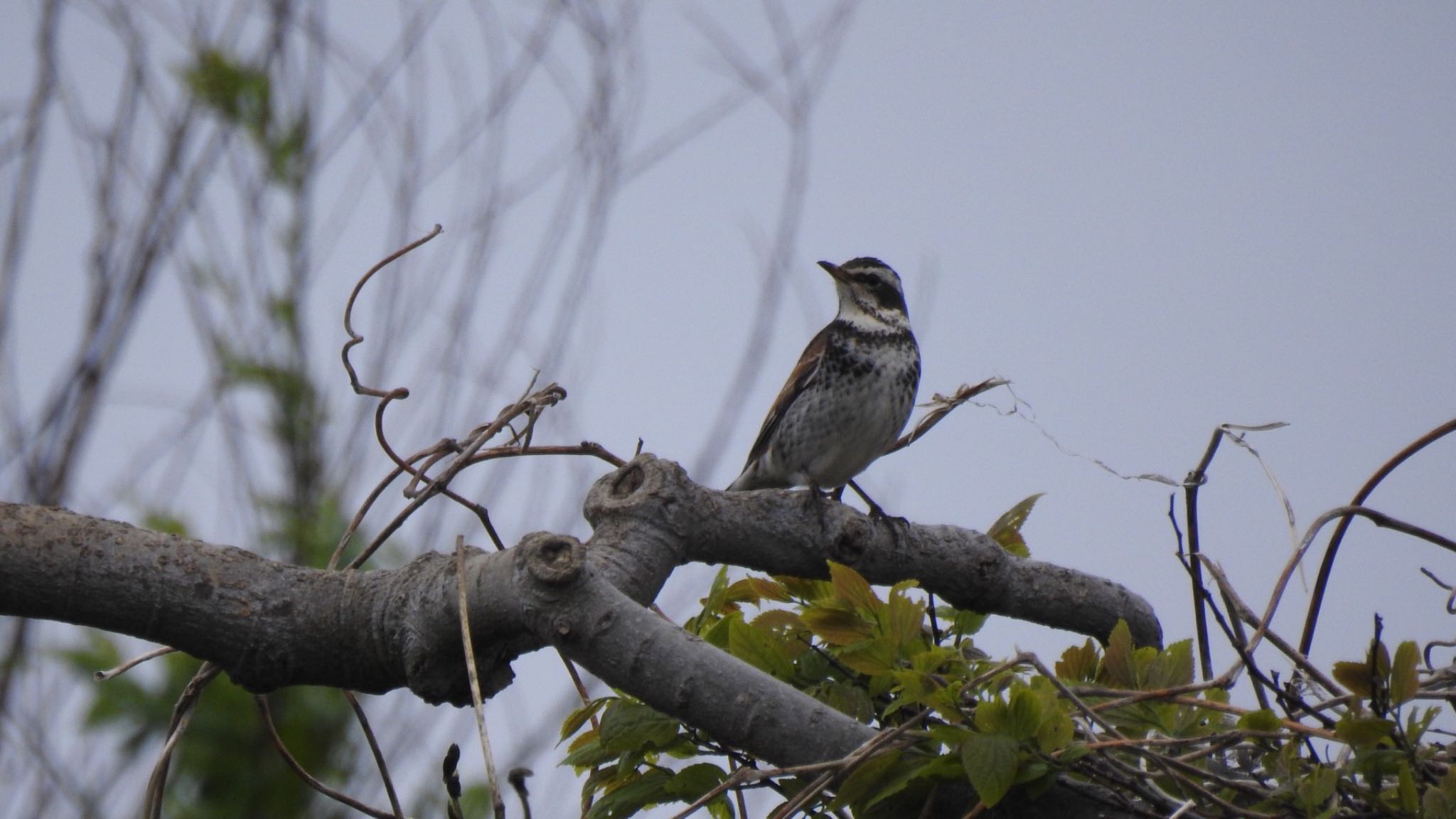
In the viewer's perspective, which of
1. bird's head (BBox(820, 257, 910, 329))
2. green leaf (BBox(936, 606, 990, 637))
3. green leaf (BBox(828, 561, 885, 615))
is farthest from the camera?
bird's head (BBox(820, 257, 910, 329))

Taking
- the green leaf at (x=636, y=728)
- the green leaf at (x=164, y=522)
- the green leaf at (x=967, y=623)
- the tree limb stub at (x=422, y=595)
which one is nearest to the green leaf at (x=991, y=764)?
the tree limb stub at (x=422, y=595)

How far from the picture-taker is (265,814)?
496 cm

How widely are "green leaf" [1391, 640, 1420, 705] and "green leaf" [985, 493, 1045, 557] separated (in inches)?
38.2

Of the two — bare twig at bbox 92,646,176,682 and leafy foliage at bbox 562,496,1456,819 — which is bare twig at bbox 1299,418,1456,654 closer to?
leafy foliage at bbox 562,496,1456,819

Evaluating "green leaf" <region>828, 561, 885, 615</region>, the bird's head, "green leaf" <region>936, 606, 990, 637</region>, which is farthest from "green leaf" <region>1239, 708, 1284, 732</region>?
the bird's head

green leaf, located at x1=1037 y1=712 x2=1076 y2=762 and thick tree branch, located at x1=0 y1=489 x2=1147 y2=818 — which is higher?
thick tree branch, located at x1=0 y1=489 x2=1147 y2=818

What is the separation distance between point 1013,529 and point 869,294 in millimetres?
3091

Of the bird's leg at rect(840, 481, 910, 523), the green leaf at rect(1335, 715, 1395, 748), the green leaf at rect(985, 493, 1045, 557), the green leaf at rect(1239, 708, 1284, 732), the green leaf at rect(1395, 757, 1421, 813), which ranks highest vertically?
the bird's leg at rect(840, 481, 910, 523)

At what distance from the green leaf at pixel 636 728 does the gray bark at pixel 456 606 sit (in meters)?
0.19

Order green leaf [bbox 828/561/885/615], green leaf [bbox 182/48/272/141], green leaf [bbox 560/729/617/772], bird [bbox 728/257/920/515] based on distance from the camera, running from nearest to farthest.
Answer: green leaf [bbox 828/561/885/615]
green leaf [bbox 560/729/617/772]
bird [bbox 728/257/920/515]
green leaf [bbox 182/48/272/141]

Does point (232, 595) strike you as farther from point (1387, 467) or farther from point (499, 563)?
point (1387, 467)

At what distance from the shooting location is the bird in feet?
17.4

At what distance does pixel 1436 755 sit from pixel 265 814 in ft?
13.3

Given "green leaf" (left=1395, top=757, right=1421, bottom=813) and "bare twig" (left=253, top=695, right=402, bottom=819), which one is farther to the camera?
"bare twig" (left=253, top=695, right=402, bottom=819)
